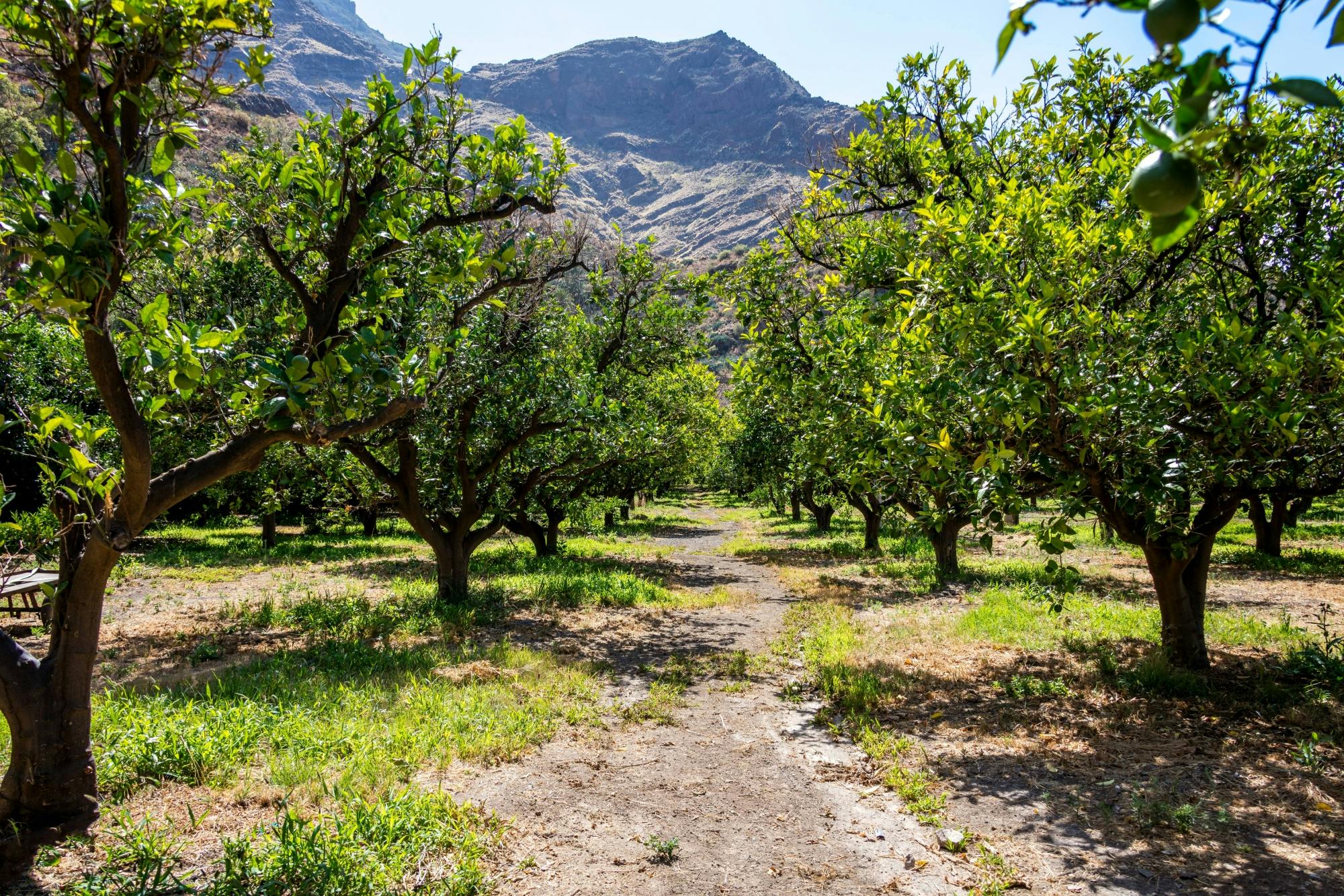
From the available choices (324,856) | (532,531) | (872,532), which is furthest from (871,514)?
(324,856)

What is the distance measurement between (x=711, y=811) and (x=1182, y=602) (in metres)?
5.96

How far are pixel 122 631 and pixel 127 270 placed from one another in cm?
958

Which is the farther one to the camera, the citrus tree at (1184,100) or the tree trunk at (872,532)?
the tree trunk at (872,532)

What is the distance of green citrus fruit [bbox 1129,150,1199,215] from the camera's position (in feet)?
2.86

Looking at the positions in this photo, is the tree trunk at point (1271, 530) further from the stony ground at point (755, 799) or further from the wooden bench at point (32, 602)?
the wooden bench at point (32, 602)

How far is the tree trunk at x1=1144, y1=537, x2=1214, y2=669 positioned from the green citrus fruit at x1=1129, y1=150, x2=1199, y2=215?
8.22 metres

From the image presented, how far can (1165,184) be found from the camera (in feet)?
2.94

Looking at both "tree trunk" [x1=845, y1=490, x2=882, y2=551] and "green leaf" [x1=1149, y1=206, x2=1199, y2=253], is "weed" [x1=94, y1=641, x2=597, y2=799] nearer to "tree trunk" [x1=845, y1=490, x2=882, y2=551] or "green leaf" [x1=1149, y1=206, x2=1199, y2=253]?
"green leaf" [x1=1149, y1=206, x2=1199, y2=253]

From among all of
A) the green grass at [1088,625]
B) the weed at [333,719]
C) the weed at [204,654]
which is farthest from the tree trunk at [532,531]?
the green grass at [1088,625]

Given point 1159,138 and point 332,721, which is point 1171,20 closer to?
point 1159,138

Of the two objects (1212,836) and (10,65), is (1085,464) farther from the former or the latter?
(10,65)

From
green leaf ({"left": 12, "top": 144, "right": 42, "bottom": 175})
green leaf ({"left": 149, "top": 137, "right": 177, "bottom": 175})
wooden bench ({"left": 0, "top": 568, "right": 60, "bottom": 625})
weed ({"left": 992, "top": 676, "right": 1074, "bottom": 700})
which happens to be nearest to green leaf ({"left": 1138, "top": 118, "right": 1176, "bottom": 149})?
green leaf ({"left": 12, "top": 144, "right": 42, "bottom": 175})

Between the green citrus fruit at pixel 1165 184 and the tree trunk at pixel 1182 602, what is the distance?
8220mm

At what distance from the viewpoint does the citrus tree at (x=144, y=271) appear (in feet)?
10.4
